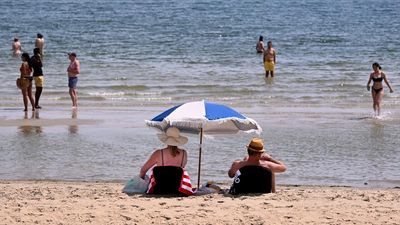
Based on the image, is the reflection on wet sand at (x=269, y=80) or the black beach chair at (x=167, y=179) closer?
the black beach chair at (x=167, y=179)

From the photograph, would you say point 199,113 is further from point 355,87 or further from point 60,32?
point 60,32

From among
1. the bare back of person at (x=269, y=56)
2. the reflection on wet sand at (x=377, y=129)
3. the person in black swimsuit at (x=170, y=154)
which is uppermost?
the bare back of person at (x=269, y=56)

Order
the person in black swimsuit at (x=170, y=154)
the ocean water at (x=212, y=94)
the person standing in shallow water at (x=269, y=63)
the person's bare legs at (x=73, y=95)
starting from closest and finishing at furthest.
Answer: the person in black swimsuit at (x=170, y=154) → the ocean water at (x=212, y=94) → the person's bare legs at (x=73, y=95) → the person standing in shallow water at (x=269, y=63)

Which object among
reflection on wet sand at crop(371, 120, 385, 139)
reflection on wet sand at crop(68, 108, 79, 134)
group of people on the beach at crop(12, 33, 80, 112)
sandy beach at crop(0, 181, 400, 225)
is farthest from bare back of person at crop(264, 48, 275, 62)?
sandy beach at crop(0, 181, 400, 225)

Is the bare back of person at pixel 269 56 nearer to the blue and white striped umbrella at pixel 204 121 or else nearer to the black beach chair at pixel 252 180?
the blue and white striped umbrella at pixel 204 121

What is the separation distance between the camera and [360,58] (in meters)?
37.6

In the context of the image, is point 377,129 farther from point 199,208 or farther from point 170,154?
point 199,208

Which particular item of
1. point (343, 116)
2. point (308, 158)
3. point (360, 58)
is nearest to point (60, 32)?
point (360, 58)

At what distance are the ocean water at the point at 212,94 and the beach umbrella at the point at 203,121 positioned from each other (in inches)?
93.5

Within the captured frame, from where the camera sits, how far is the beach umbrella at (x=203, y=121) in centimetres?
1116

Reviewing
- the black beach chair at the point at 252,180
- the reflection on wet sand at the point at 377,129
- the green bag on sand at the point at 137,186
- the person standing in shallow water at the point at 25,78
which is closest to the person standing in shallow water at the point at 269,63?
the reflection on wet sand at the point at 377,129

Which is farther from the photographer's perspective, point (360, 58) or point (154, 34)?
point (154, 34)

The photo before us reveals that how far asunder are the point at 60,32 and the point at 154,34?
17.9ft

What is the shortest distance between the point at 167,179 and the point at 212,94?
551 inches
